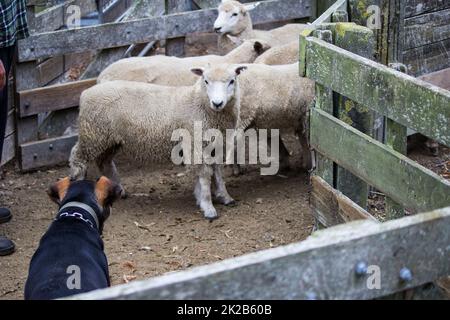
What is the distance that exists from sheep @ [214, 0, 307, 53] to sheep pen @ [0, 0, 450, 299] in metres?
0.22

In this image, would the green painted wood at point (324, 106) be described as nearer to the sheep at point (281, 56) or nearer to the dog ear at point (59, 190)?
the dog ear at point (59, 190)

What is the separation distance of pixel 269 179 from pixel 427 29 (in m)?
2.03

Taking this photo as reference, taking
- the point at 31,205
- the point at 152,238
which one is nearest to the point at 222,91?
the point at 152,238

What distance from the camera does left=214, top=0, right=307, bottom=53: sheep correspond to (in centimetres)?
879

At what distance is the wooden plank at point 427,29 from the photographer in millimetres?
6965

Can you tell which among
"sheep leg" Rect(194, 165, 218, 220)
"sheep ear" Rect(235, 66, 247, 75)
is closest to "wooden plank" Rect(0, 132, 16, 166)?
"sheep leg" Rect(194, 165, 218, 220)

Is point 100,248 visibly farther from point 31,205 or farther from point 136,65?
point 136,65

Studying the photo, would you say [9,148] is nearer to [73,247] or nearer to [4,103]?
[4,103]

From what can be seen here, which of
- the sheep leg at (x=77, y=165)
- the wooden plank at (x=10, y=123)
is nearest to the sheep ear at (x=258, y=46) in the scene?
the sheep leg at (x=77, y=165)

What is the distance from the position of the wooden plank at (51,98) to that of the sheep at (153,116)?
0.93 metres

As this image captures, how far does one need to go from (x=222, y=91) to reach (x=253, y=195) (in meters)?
1.15

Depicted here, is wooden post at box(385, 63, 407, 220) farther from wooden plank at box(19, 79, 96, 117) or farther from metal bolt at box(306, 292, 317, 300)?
wooden plank at box(19, 79, 96, 117)

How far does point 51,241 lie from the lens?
396cm
